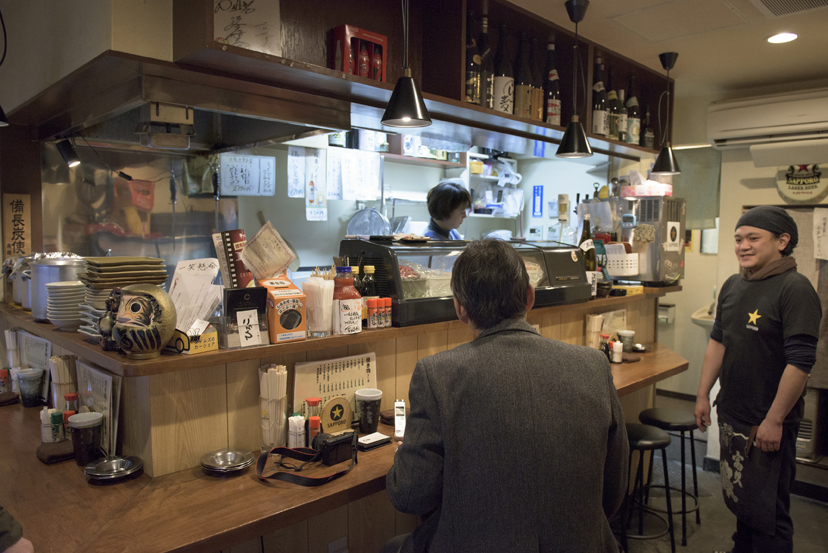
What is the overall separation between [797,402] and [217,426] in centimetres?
251

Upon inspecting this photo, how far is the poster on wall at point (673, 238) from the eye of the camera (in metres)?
3.68

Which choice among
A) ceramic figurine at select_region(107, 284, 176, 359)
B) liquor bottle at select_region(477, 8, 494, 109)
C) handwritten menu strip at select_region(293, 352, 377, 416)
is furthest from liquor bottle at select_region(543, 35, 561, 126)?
ceramic figurine at select_region(107, 284, 176, 359)

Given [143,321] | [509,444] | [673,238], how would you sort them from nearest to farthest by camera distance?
[509,444] → [143,321] → [673,238]

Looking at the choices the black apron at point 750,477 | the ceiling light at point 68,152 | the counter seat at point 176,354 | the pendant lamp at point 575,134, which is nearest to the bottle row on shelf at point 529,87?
the pendant lamp at point 575,134

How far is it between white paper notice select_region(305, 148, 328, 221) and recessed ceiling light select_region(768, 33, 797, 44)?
121 inches

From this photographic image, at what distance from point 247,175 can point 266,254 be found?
238 centimetres

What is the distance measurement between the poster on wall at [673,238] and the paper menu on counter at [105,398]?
3.32m

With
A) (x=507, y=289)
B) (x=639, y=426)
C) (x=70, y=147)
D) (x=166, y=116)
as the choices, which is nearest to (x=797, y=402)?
(x=639, y=426)

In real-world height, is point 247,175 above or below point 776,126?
below

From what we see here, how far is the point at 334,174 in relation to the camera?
4289 millimetres

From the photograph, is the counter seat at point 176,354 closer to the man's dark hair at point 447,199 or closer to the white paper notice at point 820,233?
the man's dark hair at point 447,199

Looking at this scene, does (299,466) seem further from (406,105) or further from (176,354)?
(406,105)

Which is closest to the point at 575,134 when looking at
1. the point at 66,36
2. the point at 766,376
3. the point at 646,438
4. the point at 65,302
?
the point at 766,376

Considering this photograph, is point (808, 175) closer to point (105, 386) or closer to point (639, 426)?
point (639, 426)
